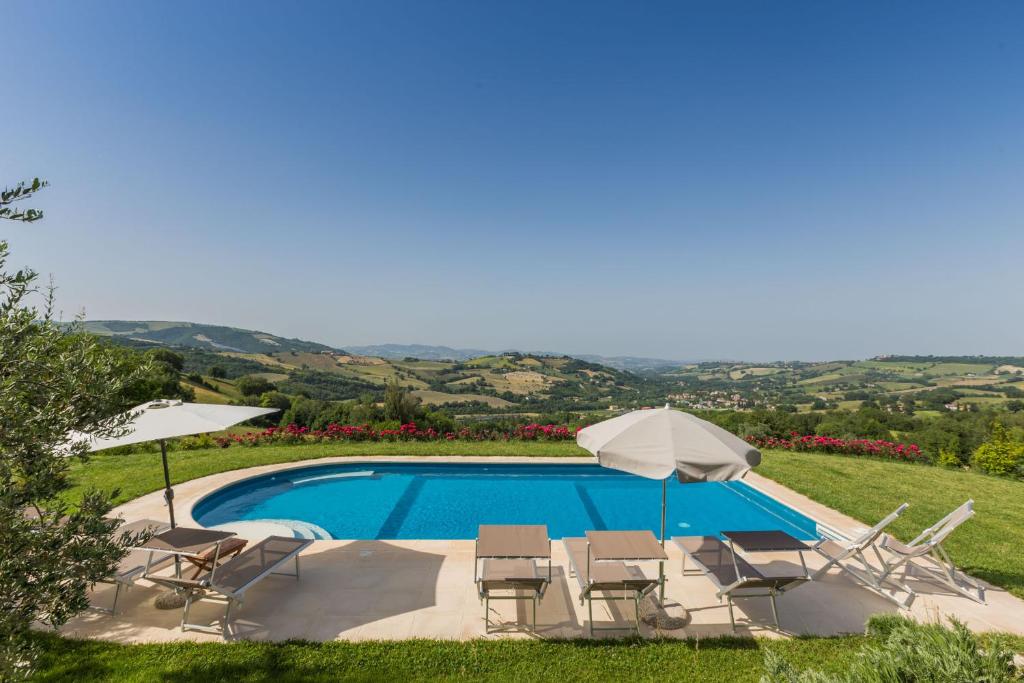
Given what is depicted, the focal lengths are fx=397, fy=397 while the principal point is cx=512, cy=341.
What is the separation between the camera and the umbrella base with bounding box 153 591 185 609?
4.80 m

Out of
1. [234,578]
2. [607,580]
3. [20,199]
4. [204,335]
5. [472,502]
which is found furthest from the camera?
[204,335]

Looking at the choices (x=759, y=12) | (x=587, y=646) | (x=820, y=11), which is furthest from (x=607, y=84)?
(x=587, y=646)

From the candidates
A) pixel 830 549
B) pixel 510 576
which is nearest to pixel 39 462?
pixel 510 576

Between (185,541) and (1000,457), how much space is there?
1975cm

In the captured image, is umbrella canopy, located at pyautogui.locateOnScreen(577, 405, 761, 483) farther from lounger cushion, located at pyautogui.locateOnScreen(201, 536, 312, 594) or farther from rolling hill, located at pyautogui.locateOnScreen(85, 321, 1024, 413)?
rolling hill, located at pyautogui.locateOnScreen(85, 321, 1024, 413)

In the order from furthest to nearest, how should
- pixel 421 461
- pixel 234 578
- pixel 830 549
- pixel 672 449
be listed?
pixel 421 461, pixel 830 549, pixel 234 578, pixel 672 449

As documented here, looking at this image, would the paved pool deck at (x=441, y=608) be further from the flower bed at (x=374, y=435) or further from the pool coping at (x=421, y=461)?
the flower bed at (x=374, y=435)

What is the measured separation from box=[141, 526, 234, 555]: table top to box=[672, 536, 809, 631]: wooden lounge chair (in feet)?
19.6

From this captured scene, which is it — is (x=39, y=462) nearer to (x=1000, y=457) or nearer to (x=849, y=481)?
(x=849, y=481)

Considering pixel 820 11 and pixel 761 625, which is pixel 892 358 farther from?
pixel 761 625

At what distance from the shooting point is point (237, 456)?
36.5ft

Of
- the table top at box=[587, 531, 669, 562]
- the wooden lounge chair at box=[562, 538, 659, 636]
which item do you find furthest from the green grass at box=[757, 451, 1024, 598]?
the wooden lounge chair at box=[562, 538, 659, 636]

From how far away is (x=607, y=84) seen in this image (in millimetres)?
17000

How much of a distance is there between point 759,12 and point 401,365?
113 meters
